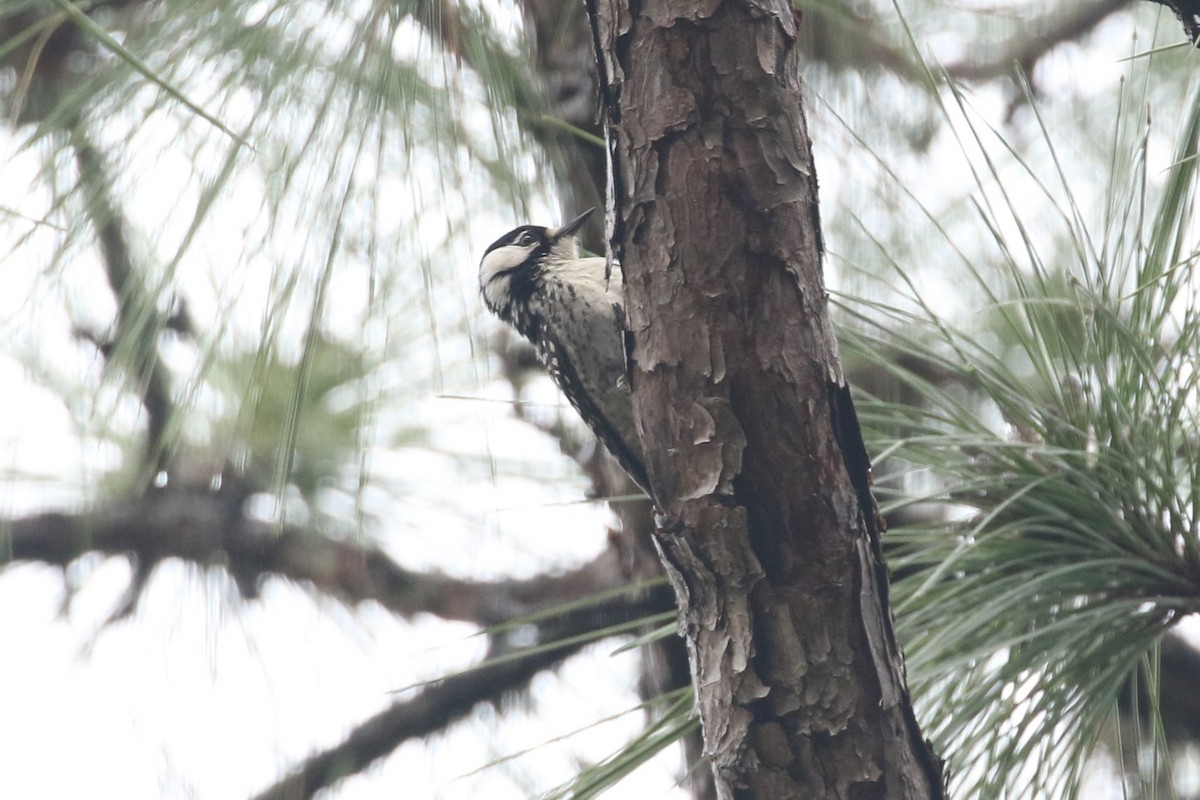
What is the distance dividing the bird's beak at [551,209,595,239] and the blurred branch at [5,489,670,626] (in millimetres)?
652

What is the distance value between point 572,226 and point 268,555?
0.87 m

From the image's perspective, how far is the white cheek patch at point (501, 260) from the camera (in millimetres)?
2453

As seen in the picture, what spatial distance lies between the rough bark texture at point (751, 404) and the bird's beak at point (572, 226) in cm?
88

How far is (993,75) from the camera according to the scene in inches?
105

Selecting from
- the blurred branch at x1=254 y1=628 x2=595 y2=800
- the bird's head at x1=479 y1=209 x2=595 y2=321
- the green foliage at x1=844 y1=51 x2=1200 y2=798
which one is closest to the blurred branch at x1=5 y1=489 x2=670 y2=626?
the blurred branch at x1=254 y1=628 x2=595 y2=800

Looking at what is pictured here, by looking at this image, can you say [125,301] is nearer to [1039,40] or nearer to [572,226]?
[572,226]

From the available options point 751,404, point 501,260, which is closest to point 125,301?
point 751,404

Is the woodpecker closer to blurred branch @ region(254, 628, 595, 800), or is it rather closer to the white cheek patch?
the white cheek patch

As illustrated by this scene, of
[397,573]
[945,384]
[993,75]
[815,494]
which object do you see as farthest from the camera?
[993,75]

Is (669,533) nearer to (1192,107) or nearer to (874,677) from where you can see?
(874,677)

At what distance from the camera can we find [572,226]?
2102mm

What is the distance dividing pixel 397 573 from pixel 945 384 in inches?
43.8

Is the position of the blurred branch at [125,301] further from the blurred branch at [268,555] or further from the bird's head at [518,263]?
the bird's head at [518,263]

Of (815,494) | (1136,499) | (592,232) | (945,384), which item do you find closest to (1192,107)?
(1136,499)
